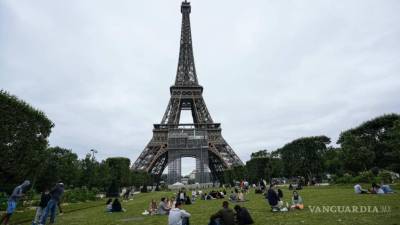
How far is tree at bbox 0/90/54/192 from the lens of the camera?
25.7 meters

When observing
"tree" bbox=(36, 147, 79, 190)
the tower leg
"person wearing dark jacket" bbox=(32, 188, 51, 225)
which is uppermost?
the tower leg

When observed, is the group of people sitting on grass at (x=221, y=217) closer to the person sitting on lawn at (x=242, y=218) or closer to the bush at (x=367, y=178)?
the person sitting on lawn at (x=242, y=218)

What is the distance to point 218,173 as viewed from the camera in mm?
95062

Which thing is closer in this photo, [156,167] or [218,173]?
[156,167]

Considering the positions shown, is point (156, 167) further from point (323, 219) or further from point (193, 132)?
point (323, 219)

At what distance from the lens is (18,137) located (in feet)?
88.4

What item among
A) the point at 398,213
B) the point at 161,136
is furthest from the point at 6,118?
the point at 161,136

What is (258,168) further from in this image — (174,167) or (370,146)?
(370,146)

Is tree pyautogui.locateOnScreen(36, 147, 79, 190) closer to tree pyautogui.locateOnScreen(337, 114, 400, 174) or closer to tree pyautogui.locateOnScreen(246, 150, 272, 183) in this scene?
tree pyautogui.locateOnScreen(246, 150, 272, 183)

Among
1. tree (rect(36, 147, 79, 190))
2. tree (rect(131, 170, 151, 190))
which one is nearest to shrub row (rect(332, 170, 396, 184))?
tree (rect(36, 147, 79, 190))

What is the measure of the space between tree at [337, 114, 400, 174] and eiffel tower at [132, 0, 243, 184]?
30210 millimetres

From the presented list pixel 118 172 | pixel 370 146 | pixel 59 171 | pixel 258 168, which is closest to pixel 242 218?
pixel 59 171

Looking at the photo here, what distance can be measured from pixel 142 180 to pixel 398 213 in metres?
62.9

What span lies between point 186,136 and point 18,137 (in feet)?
185
